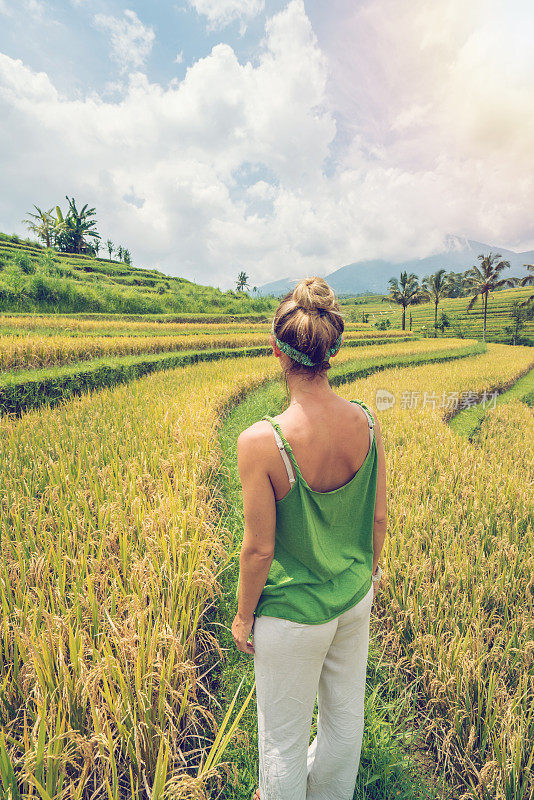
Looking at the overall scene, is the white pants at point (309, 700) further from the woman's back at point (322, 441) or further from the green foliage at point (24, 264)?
the green foliage at point (24, 264)

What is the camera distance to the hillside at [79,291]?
51.8 feet

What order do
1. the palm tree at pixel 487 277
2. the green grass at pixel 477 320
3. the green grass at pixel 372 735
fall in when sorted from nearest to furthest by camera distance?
the green grass at pixel 372 735, the palm tree at pixel 487 277, the green grass at pixel 477 320

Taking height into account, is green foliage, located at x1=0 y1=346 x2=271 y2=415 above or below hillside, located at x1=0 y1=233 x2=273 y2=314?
below

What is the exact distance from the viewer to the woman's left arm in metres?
0.91

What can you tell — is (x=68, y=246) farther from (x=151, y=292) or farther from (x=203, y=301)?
(x=203, y=301)

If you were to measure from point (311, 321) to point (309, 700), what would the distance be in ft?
3.54

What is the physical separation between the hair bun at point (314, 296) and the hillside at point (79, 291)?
60.0 ft

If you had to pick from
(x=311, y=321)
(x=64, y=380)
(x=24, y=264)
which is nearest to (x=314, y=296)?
(x=311, y=321)

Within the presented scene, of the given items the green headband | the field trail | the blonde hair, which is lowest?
the field trail

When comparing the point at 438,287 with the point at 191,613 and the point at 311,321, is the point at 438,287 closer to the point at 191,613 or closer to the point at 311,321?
the point at 191,613

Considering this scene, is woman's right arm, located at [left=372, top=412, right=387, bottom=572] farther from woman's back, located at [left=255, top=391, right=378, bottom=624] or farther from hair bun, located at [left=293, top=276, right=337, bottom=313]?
hair bun, located at [left=293, top=276, right=337, bottom=313]

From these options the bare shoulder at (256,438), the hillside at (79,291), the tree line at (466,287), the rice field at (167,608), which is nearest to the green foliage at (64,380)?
the rice field at (167,608)

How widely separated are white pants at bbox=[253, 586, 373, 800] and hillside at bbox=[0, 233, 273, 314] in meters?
18.4

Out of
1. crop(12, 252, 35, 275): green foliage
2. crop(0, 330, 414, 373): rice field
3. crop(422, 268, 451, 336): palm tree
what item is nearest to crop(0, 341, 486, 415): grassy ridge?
crop(0, 330, 414, 373): rice field
